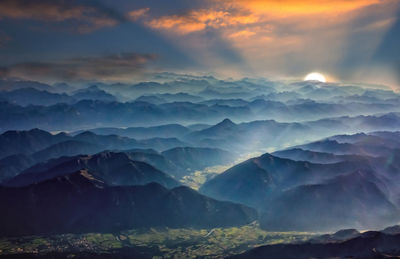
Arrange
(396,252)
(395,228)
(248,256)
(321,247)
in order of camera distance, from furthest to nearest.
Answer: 1. (395,228)
2. (248,256)
3. (321,247)
4. (396,252)

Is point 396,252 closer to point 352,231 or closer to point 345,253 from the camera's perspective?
point 345,253

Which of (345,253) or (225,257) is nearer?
(345,253)

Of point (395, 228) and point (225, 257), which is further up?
point (395, 228)

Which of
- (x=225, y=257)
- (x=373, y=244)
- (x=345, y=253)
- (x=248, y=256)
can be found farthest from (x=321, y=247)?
(x=225, y=257)

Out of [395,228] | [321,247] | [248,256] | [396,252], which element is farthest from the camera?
[395,228]

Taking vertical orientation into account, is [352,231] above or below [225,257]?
above

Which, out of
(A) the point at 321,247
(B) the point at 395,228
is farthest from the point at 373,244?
(B) the point at 395,228

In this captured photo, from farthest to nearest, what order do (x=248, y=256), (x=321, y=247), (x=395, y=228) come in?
(x=395, y=228), (x=248, y=256), (x=321, y=247)

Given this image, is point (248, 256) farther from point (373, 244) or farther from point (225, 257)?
point (373, 244)

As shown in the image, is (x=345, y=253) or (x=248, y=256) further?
(x=248, y=256)
